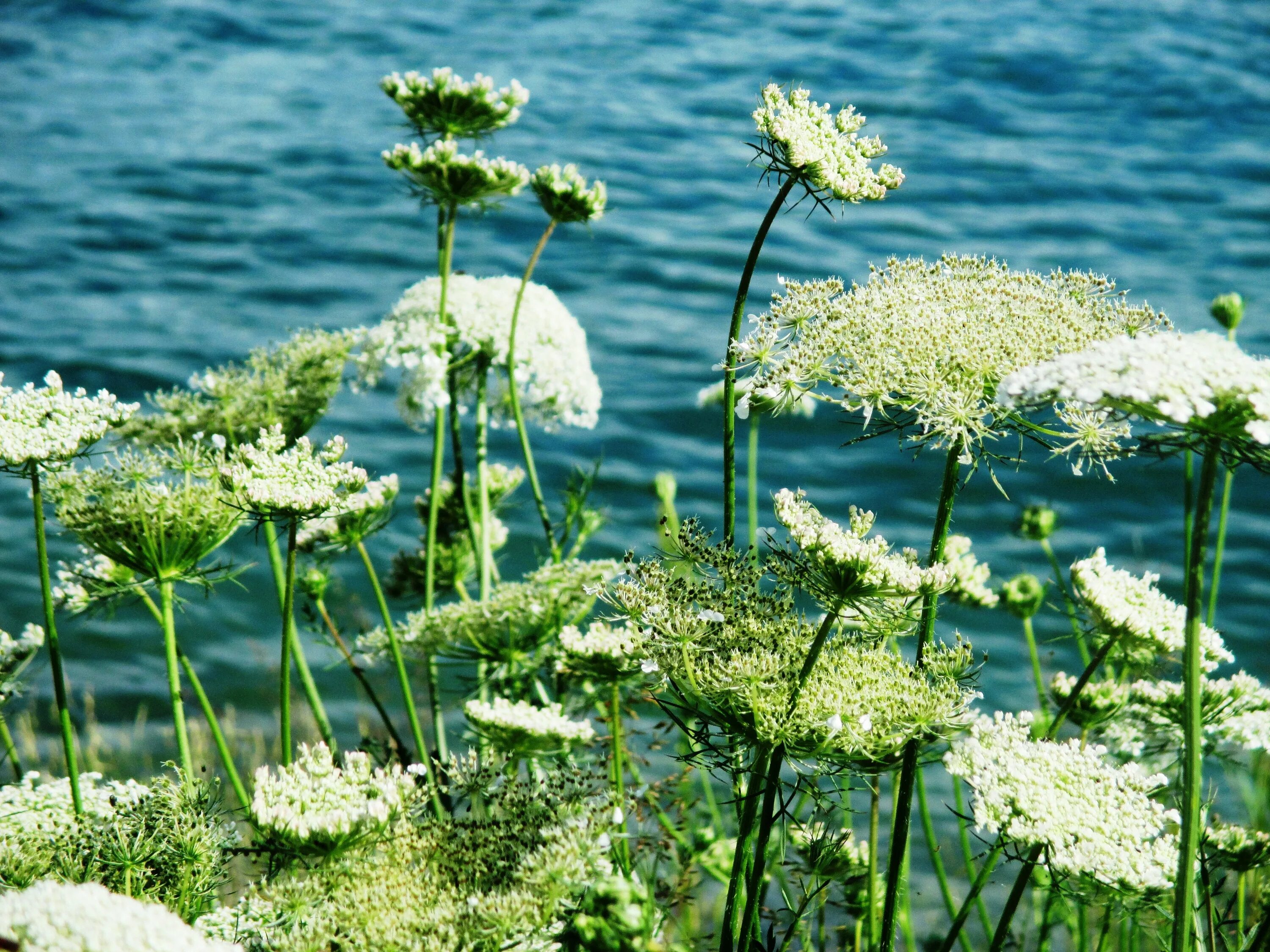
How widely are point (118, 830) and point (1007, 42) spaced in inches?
759

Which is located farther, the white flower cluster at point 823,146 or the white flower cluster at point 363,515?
the white flower cluster at point 363,515

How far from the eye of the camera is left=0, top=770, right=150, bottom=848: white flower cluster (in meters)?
2.45

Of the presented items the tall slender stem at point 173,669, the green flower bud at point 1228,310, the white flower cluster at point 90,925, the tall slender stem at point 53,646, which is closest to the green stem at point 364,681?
the tall slender stem at point 173,669

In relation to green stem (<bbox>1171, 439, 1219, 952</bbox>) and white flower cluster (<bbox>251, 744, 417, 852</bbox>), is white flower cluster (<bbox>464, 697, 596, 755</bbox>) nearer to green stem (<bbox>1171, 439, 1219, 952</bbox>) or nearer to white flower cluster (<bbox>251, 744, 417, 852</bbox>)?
white flower cluster (<bbox>251, 744, 417, 852</bbox>)

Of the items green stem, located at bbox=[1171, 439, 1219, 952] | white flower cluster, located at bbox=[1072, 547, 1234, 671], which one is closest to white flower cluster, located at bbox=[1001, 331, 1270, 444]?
green stem, located at bbox=[1171, 439, 1219, 952]

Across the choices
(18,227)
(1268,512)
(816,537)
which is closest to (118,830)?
(816,537)

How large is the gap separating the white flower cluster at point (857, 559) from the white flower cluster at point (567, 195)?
173 centimetres

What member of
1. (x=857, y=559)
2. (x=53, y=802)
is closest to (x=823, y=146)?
(x=857, y=559)

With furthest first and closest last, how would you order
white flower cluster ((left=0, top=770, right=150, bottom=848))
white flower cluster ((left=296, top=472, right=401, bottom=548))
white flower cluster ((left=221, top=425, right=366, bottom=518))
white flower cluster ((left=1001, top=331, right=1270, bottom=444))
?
white flower cluster ((left=296, top=472, right=401, bottom=548)), white flower cluster ((left=0, top=770, right=150, bottom=848)), white flower cluster ((left=221, top=425, right=366, bottom=518)), white flower cluster ((left=1001, top=331, right=1270, bottom=444))

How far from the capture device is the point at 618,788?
2.66m

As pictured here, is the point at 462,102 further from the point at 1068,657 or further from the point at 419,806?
the point at 1068,657

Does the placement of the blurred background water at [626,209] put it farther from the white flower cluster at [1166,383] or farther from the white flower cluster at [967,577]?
the white flower cluster at [1166,383]

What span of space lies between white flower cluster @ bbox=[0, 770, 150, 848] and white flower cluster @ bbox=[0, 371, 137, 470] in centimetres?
72

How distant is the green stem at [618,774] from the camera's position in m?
2.29
